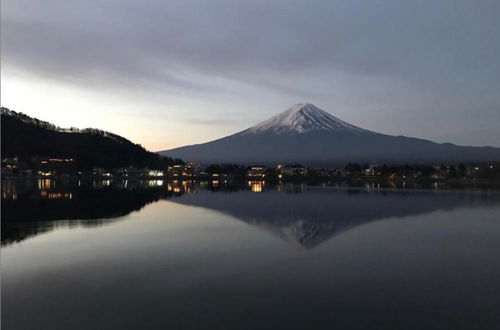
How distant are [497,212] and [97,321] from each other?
10059 mm

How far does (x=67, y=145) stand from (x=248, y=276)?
55.7 m

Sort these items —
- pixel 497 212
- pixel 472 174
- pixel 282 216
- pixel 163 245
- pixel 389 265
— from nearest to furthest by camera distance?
pixel 389 265, pixel 163 245, pixel 282 216, pixel 497 212, pixel 472 174

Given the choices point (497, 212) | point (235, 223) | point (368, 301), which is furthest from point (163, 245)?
point (497, 212)

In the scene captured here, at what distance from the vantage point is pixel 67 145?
55188mm

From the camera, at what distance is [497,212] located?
412 inches

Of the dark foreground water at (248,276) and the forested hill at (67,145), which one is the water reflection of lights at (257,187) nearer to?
the dark foreground water at (248,276)

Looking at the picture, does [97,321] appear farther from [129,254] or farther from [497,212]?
[497,212]

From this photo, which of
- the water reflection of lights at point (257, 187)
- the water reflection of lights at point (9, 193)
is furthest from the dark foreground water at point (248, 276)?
the water reflection of lights at point (257, 187)

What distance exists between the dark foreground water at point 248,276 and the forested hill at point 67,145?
155 ft

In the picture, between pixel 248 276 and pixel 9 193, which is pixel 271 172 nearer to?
pixel 9 193

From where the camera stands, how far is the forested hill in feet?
164

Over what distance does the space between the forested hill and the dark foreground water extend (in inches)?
1854

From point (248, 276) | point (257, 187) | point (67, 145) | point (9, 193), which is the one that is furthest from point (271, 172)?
point (248, 276)

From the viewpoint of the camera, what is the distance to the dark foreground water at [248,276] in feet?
10.2
